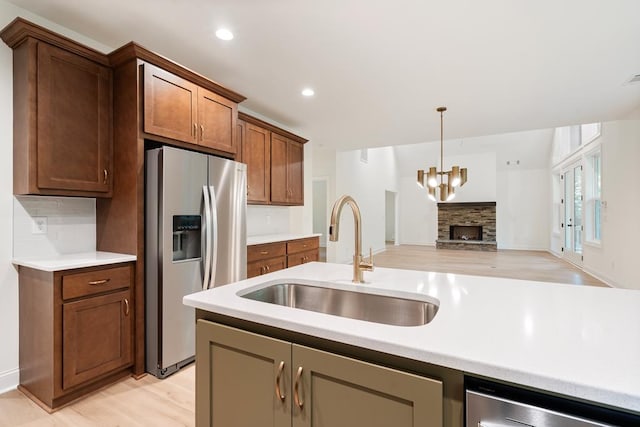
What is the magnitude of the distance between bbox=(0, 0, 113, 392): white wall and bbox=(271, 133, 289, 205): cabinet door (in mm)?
2471

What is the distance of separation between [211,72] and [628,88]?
463 cm

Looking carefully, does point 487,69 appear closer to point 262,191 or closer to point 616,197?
point 262,191

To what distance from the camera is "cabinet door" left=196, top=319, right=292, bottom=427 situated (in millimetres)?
985

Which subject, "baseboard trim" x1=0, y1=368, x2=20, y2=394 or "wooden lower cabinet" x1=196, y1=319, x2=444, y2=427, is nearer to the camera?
"wooden lower cabinet" x1=196, y1=319, x2=444, y2=427

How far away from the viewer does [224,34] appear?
95.9 inches

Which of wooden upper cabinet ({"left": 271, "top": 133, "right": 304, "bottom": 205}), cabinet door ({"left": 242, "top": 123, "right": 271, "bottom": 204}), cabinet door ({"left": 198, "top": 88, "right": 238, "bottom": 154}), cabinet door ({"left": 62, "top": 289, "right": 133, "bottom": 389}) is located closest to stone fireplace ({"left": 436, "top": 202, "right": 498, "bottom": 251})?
wooden upper cabinet ({"left": 271, "top": 133, "right": 304, "bottom": 205})

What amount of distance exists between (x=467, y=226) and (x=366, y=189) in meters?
4.34

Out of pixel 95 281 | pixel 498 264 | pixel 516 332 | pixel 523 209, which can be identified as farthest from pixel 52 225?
pixel 523 209

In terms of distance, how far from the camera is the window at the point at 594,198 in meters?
5.80

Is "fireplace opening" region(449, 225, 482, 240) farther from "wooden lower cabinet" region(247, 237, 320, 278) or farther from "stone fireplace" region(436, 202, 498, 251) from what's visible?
"wooden lower cabinet" region(247, 237, 320, 278)

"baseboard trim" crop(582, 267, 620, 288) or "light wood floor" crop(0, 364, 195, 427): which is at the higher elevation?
"baseboard trim" crop(582, 267, 620, 288)

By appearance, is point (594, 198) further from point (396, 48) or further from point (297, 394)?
point (297, 394)

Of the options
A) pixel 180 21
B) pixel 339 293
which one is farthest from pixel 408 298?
pixel 180 21

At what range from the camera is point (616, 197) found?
188 inches
